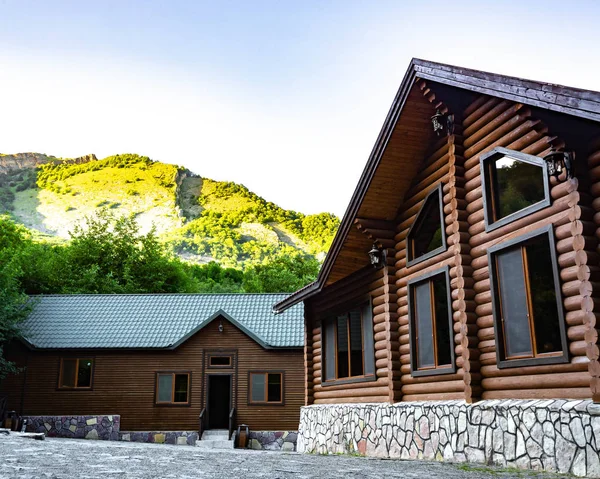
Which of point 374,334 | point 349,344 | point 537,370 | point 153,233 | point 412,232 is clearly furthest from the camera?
point 153,233

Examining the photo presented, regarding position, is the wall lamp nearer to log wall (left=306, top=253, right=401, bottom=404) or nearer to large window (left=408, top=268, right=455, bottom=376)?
large window (left=408, top=268, right=455, bottom=376)

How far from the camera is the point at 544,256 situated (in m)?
7.59

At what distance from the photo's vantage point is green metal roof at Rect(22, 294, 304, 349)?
23.2 meters

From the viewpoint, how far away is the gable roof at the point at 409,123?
21.4 ft

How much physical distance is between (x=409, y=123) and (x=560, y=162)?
11.6 feet

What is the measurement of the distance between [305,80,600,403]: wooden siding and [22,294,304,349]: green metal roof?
401 inches

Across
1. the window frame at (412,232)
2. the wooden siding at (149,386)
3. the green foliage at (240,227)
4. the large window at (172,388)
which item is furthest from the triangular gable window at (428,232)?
the green foliage at (240,227)

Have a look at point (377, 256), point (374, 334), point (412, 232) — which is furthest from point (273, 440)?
point (412, 232)

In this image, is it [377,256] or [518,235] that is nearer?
[518,235]

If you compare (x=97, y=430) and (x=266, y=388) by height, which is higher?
(x=266, y=388)

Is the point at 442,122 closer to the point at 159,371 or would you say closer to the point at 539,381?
the point at 539,381

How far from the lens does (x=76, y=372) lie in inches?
910

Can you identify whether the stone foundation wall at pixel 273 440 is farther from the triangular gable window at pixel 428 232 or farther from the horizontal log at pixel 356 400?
the triangular gable window at pixel 428 232

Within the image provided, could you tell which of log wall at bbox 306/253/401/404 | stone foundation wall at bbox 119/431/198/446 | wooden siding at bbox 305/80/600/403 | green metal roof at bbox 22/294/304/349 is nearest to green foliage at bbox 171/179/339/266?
green metal roof at bbox 22/294/304/349
